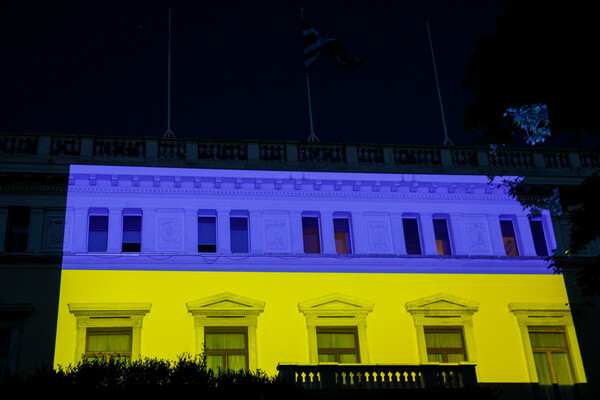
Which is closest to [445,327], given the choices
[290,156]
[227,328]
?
[227,328]

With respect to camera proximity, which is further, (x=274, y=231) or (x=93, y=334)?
(x=274, y=231)

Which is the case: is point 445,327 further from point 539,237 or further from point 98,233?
point 98,233

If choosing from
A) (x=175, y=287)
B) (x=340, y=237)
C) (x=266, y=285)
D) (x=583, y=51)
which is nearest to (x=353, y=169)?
(x=340, y=237)

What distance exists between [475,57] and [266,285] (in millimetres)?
10618

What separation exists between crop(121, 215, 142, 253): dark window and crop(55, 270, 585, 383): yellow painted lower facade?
2.95ft

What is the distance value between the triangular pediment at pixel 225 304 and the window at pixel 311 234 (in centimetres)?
265

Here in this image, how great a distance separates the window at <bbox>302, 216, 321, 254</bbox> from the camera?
91.5 ft

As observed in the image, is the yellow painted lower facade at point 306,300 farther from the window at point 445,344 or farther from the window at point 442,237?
the window at point 442,237

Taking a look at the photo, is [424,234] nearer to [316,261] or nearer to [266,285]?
[316,261]

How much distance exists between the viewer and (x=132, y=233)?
88.7ft

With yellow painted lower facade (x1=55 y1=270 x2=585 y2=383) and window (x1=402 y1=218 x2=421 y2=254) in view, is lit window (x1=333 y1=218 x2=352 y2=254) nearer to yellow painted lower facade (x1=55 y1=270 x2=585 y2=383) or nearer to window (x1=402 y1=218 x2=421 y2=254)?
yellow painted lower facade (x1=55 y1=270 x2=585 y2=383)

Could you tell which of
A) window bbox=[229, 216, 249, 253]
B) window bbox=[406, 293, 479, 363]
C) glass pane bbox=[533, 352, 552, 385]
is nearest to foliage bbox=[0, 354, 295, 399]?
window bbox=[229, 216, 249, 253]

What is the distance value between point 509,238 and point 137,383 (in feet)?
49.8

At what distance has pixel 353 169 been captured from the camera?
95.1 feet
